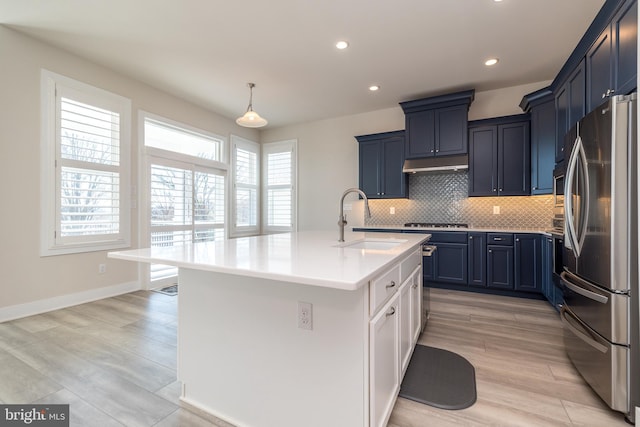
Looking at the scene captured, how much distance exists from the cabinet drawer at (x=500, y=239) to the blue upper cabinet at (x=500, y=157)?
2.00 ft

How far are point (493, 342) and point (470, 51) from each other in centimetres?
295

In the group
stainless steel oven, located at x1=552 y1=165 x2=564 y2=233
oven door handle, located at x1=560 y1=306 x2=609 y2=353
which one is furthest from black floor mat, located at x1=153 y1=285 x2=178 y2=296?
stainless steel oven, located at x1=552 y1=165 x2=564 y2=233

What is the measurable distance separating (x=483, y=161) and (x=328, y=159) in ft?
8.55

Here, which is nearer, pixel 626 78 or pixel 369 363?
pixel 369 363

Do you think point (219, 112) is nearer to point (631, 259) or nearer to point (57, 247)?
point (57, 247)

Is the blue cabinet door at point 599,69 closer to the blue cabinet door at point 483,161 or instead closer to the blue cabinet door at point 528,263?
the blue cabinet door at point 483,161

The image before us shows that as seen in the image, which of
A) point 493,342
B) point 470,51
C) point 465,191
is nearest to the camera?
point 493,342

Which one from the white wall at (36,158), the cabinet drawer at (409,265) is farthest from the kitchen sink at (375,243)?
the white wall at (36,158)

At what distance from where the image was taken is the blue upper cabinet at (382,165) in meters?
4.57

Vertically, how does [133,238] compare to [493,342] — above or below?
above

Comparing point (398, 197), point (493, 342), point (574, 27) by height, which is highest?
point (574, 27)

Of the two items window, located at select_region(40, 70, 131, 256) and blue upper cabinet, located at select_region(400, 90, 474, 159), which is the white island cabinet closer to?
window, located at select_region(40, 70, 131, 256)

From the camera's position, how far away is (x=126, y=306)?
3.26 metres

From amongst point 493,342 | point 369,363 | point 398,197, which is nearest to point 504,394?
point 493,342
